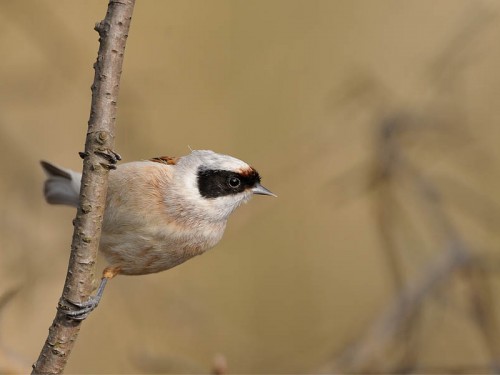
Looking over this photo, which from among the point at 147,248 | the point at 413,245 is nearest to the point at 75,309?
the point at 147,248

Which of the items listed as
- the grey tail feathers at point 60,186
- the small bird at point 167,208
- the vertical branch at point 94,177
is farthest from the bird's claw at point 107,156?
the grey tail feathers at point 60,186

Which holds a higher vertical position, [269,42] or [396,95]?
[269,42]

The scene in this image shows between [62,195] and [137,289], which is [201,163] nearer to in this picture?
[62,195]

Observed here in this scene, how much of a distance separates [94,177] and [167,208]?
0.71m

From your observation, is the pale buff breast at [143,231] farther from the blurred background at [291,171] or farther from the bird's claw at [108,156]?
the blurred background at [291,171]

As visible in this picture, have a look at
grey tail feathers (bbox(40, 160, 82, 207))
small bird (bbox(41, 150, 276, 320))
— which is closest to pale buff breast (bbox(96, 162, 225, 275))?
small bird (bbox(41, 150, 276, 320))

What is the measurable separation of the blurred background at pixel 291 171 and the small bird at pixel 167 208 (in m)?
0.76

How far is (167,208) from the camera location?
99.5 inches

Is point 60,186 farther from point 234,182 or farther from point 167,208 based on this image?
point 234,182

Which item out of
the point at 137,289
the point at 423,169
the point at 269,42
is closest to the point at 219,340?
the point at 137,289

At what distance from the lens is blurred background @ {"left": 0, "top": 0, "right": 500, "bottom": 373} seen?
3473 millimetres

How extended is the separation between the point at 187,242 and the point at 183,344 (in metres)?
2.19

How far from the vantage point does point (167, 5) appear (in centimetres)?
502

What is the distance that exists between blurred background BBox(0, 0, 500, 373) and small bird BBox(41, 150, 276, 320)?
760 mm
